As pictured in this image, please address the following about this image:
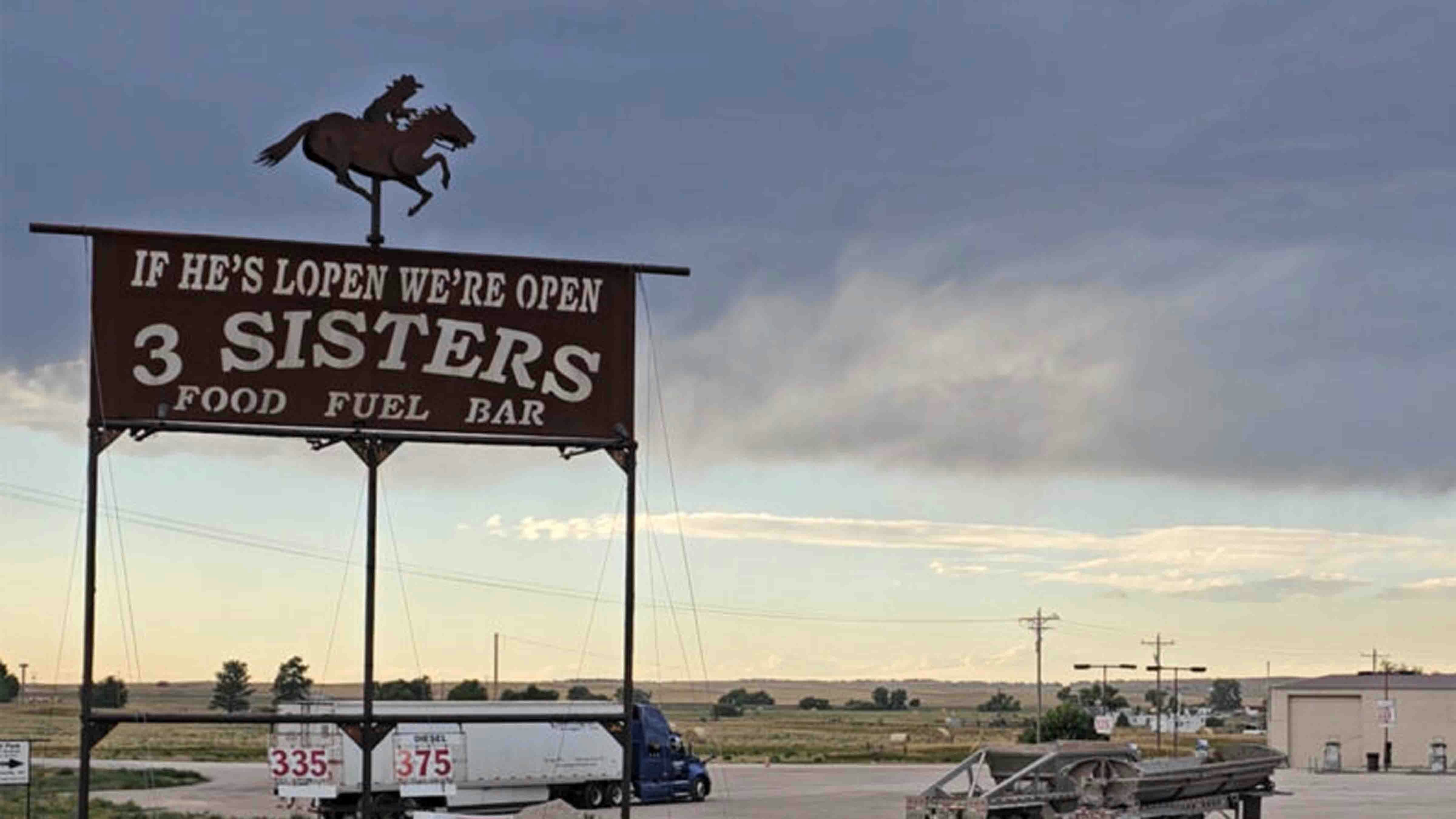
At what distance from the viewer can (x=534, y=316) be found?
76.3 feet

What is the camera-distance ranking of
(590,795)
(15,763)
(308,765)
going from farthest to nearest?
(590,795) < (308,765) < (15,763)

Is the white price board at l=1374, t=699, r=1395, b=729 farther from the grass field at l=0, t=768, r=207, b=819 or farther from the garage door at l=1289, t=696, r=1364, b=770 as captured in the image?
the grass field at l=0, t=768, r=207, b=819

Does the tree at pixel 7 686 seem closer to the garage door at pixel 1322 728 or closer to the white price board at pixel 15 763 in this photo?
the garage door at pixel 1322 728

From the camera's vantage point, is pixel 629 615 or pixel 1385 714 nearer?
pixel 629 615

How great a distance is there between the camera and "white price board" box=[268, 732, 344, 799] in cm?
4188

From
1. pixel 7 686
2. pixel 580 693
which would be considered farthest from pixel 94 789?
pixel 7 686

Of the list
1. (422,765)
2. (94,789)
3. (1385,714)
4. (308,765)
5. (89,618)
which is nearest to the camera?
(89,618)

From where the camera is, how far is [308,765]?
42.2m

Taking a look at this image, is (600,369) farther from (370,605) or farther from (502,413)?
(370,605)

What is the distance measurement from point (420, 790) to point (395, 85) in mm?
24478

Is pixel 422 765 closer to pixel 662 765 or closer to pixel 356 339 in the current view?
pixel 662 765

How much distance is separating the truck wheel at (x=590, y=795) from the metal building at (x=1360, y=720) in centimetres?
5215

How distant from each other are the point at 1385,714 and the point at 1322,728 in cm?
944

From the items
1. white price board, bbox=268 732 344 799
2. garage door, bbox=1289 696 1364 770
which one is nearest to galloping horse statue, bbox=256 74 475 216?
white price board, bbox=268 732 344 799
